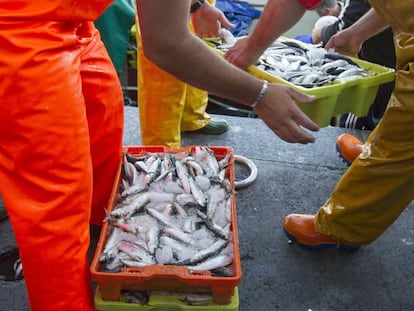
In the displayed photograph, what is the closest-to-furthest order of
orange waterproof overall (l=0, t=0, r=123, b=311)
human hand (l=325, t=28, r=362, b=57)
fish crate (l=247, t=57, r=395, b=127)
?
orange waterproof overall (l=0, t=0, r=123, b=311)
fish crate (l=247, t=57, r=395, b=127)
human hand (l=325, t=28, r=362, b=57)

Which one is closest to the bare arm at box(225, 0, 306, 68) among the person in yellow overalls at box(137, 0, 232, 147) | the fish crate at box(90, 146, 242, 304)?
the person in yellow overalls at box(137, 0, 232, 147)

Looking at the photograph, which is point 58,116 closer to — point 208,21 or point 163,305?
point 163,305

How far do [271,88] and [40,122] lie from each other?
780mm

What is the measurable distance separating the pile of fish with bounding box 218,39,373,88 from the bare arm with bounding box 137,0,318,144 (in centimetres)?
98

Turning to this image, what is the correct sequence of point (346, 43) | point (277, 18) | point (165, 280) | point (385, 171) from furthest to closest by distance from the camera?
1. point (346, 43)
2. point (277, 18)
3. point (385, 171)
4. point (165, 280)

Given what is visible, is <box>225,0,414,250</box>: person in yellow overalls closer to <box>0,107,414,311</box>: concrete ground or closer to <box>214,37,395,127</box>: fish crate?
<box>0,107,414,311</box>: concrete ground

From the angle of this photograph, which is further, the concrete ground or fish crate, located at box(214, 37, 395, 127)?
fish crate, located at box(214, 37, 395, 127)

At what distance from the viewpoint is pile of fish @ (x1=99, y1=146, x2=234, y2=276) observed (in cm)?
176

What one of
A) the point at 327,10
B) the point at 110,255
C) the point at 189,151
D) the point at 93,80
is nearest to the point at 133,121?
the point at 189,151

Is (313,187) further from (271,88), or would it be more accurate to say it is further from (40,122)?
(40,122)

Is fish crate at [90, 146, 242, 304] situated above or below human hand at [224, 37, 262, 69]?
below

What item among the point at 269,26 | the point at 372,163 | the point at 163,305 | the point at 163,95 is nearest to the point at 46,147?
the point at 163,305

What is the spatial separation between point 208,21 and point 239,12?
3.42 meters

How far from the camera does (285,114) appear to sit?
166 centimetres
